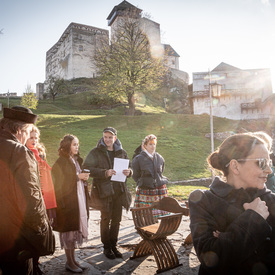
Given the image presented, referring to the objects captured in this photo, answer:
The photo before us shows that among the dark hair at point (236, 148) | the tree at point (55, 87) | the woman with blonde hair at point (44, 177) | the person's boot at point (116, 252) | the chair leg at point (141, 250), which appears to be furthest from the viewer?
the tree at point (55, 87)

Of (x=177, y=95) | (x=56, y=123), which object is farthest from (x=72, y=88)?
(x=56, y=123)

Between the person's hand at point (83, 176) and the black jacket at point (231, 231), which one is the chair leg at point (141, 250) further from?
the black jacket at point (231, 231)

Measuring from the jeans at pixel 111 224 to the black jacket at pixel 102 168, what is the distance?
0.21 m

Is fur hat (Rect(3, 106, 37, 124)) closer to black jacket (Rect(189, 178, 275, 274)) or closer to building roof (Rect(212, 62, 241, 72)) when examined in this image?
black jacket (Rect(189, 178, 275, 274))

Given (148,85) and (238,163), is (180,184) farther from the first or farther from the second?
(148,85)

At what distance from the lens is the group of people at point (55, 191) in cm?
249

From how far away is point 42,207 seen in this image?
8.73ft

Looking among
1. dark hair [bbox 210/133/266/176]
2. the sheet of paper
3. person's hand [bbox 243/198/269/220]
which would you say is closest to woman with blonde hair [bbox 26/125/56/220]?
the sheet of paper

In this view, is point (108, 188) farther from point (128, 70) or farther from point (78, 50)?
point (78, 50)

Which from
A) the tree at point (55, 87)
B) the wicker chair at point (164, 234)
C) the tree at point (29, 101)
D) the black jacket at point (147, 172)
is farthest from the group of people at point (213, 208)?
the tree at point (55, 87)

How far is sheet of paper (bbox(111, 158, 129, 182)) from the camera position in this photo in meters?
5.29

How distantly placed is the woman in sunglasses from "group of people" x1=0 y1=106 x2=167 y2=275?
1.55 metres

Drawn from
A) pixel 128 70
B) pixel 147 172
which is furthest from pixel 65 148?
pixel 128 70

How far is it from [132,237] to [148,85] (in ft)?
96.5
